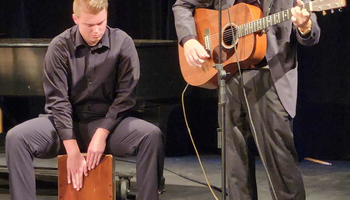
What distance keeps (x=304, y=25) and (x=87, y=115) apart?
147 cm

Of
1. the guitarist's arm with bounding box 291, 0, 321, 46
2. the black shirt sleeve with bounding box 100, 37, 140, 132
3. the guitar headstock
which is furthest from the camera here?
the black shirt sleeve with bounding box 100, 37, 140, 132

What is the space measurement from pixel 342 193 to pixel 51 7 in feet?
13.6

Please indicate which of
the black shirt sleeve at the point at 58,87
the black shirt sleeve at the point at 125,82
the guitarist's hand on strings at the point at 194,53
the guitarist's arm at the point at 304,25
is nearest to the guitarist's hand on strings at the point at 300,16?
the guitarist's arm at the point at 304,25

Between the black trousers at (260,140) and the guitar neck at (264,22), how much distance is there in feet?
0.80

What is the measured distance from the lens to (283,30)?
9.21ft

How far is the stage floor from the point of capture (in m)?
4.11

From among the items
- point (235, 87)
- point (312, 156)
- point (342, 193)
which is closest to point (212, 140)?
point (312, 156)

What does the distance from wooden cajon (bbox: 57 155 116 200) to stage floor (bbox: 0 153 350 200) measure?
0.87m

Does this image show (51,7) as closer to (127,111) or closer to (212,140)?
(212,140)

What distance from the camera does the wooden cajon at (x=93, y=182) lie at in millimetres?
3225

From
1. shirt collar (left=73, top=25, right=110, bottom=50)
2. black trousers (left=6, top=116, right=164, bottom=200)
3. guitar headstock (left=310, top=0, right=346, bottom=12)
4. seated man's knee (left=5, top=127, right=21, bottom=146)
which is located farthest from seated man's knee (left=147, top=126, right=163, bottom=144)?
guitar headstock (left=310, top=0, right=346, bottom=12)

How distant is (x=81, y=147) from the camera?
11.0 feet

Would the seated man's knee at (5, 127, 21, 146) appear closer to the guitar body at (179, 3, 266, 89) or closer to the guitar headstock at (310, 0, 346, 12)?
the guitar body at (179, 3, 266, 89)

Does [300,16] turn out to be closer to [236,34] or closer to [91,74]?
[236,34]
